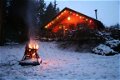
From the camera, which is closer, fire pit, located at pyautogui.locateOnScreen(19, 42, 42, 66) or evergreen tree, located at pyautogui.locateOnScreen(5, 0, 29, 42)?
fire pit, located at pyautogui.locateOnScreen(19, 42, 42, 66)

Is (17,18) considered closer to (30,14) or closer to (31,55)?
(30,14)

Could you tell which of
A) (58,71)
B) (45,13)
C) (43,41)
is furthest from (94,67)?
(45,13)

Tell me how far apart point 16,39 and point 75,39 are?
10.8 metres

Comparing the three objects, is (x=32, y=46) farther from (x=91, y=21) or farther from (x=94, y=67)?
(x=91, y=21)

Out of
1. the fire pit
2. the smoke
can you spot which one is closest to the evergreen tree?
the smoke

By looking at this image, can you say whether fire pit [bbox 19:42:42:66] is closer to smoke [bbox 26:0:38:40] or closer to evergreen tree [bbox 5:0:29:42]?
evergreen tree [bbox 5:0:29:42]

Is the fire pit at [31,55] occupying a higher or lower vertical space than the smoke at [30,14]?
lower

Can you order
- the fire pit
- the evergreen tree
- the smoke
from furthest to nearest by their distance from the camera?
the smoke, the evergreen tree, the fire pit

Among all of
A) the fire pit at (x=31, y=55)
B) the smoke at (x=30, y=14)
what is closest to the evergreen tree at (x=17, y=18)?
the smoke at (x=30, y=14)

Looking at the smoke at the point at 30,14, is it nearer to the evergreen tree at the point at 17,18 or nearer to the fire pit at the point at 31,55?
the evergreen tree at the point at 17,18

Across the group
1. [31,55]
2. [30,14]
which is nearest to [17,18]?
[30,14]

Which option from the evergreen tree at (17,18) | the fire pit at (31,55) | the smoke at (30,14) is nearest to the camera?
the fire pit at (31,55)

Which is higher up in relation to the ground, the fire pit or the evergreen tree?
the evergreen tree

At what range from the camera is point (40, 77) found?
40.3 ft
